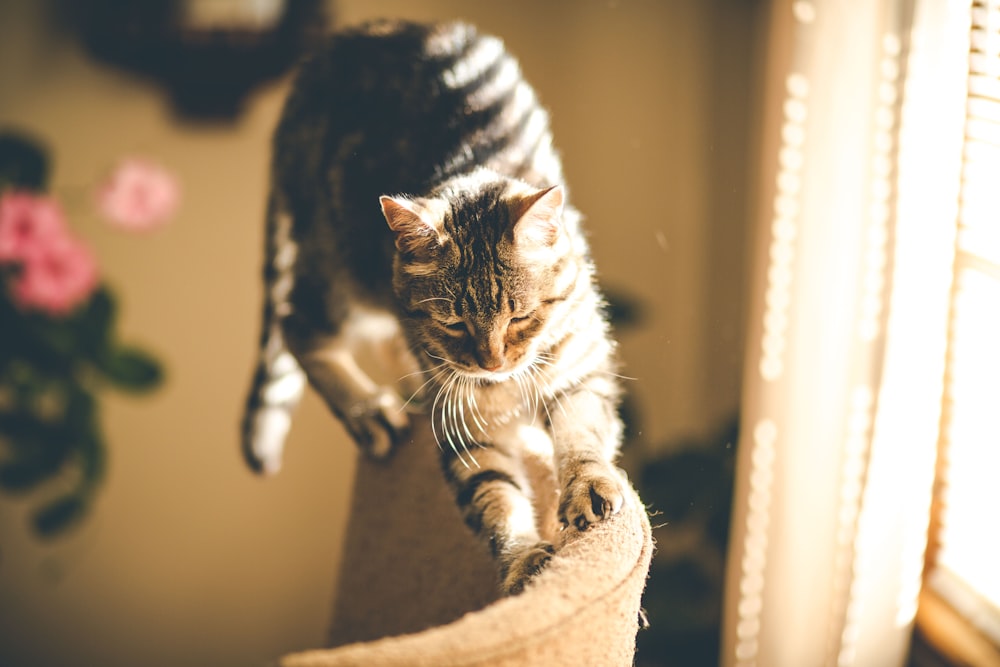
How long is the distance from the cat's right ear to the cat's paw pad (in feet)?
1.04

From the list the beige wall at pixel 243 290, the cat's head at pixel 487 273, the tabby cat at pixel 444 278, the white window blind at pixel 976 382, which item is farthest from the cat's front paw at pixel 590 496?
the beige wall at pixel 243 290

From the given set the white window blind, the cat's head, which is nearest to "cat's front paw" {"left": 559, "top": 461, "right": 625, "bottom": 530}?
the cat's head

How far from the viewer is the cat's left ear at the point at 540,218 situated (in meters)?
0.81

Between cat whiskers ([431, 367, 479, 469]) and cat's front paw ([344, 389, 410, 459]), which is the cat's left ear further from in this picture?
cat's front paw ([344, 389, 410, 459])

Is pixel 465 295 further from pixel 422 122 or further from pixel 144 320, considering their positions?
pixel 144 320

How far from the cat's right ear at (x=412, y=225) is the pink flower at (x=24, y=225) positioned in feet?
4.07

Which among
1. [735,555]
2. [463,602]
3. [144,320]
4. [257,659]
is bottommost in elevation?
[257,659]

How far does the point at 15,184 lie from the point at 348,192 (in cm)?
105

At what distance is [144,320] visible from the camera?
1.92 metres

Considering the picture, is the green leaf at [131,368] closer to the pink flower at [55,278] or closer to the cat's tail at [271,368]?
the pink flower at [55,278]

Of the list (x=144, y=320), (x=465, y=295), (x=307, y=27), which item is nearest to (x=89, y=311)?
(x=144, y=320)

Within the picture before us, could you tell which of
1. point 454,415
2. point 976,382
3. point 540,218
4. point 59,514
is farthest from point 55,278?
point 976,382

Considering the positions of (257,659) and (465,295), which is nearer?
(465,295)

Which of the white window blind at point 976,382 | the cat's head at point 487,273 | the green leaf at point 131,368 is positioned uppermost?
the cat's head at point 487,273
